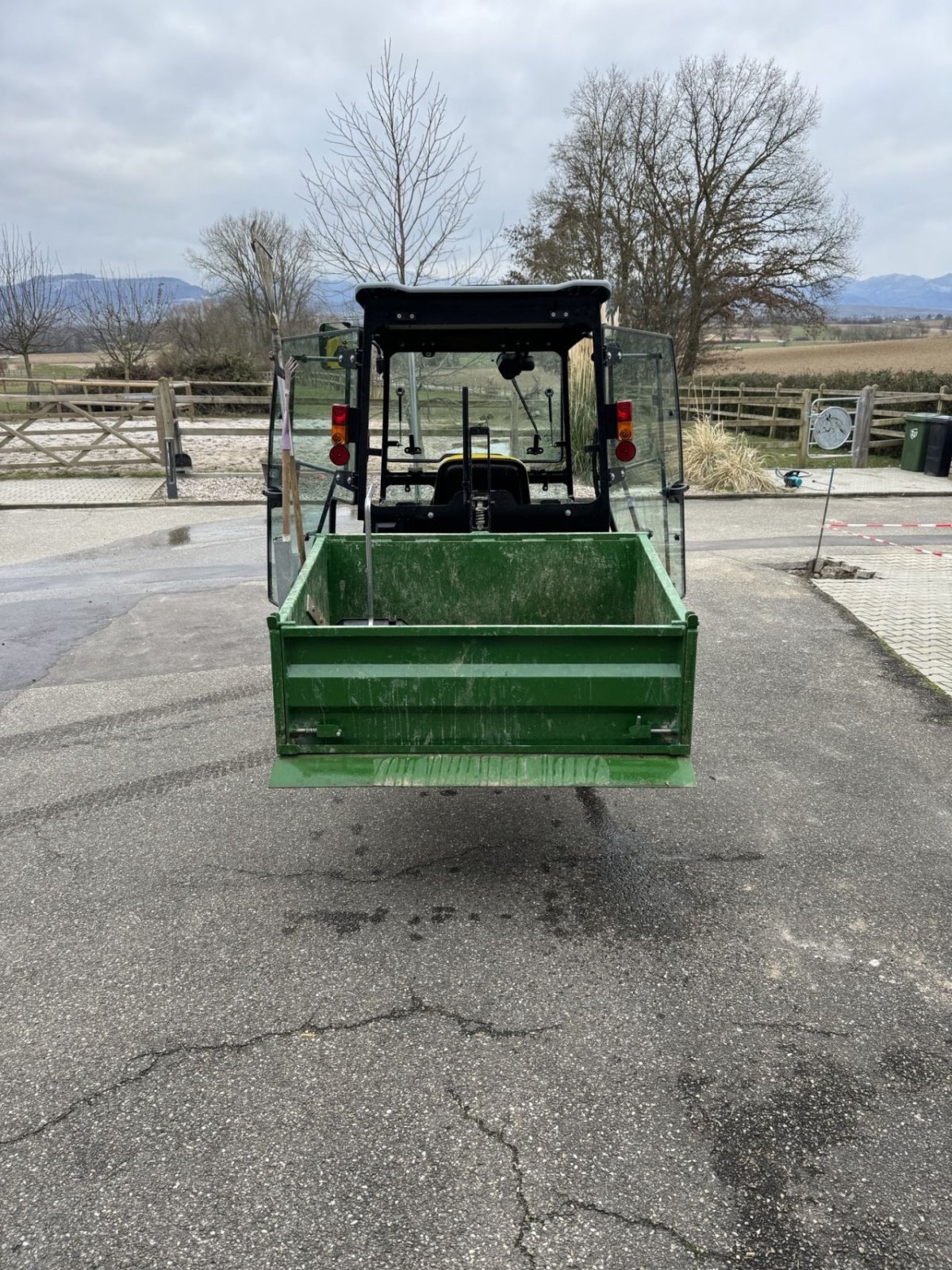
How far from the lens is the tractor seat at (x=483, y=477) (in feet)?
16.8

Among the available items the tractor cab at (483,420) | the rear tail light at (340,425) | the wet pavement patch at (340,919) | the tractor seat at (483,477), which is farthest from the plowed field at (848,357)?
the wet pavement patch at (340,919)

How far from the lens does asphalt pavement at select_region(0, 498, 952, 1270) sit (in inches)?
83.7

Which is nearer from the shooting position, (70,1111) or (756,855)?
(70,1111)

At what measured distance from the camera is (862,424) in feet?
56.3

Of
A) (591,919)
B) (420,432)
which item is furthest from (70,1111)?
(420,432)

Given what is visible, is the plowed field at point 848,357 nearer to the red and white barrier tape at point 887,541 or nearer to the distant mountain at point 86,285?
the red and white barrier tape at point 887,541

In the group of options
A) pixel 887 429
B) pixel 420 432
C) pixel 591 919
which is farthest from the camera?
pixel 887 429

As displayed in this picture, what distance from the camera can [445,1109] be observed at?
2.43 m

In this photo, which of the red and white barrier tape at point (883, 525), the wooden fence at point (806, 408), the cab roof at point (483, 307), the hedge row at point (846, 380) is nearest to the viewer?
the cab roof at point (483, 307)

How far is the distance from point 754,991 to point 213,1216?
1761mm

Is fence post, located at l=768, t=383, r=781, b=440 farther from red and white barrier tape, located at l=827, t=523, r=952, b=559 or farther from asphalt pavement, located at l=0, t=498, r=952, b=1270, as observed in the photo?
asphalt pavement, located at l=0, t=498, r=952, b=1270

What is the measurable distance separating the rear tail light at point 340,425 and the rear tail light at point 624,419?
4.83 feet

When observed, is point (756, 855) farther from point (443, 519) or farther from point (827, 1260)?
point (443, 519)

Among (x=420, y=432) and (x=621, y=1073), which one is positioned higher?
(x=420, y=432)
